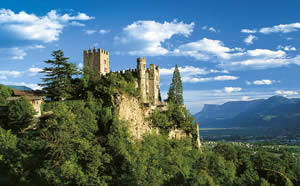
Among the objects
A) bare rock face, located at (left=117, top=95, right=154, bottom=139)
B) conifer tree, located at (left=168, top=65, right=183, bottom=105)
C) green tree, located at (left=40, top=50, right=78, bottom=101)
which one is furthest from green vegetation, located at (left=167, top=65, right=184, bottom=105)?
green tree, located at (left=40, top=50, right=78, bottom=101)

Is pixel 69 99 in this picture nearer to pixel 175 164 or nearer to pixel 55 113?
pixel 55 113

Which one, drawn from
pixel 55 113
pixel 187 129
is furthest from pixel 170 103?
pixel 55 113

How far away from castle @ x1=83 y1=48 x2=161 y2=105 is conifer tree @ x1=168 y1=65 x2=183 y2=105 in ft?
19.2

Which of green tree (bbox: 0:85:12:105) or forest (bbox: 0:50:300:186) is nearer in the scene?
forest (bbox: 0:50:300:186)

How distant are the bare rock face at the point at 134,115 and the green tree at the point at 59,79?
13.6m

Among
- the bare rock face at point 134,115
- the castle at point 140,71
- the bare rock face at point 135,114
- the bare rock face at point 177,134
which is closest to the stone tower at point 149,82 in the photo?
the castle at point 140,71

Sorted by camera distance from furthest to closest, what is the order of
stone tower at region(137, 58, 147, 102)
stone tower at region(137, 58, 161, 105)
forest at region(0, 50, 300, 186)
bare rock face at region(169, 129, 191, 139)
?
bare rock face at region(169, 129, 191, 139) → stone tower at region(137, 58, 161, 105) → stone tower at region(137, 58, 147, 102) → forest at region(0, 50, 300, 186)

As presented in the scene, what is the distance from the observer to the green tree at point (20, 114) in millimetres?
44000

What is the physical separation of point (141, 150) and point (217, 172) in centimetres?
2430

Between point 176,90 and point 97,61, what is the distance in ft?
89.0

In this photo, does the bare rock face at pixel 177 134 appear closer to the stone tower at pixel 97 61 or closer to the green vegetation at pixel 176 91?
the green vegetation at pixel 176 91

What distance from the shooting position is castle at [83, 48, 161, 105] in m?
64.8

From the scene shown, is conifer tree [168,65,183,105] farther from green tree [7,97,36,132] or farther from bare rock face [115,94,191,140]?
green tree [7,97,36,132]

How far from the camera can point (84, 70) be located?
203ft
